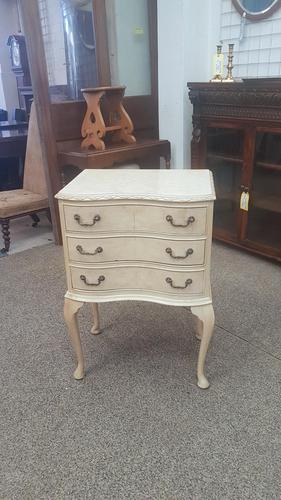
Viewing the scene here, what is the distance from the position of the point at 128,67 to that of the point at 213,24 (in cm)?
67

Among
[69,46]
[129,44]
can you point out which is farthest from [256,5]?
[69,46]

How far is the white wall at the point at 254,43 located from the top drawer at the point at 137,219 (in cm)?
166

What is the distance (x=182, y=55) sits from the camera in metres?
2.42

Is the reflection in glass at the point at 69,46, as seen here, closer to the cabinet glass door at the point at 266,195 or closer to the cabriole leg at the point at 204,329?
the cabinet glass door at the point at 266,195

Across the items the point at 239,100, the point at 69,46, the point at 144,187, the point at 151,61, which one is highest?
the point at 69,46

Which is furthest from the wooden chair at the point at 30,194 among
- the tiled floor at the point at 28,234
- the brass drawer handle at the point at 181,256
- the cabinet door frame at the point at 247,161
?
the brass drawer handle at the point at 181,256

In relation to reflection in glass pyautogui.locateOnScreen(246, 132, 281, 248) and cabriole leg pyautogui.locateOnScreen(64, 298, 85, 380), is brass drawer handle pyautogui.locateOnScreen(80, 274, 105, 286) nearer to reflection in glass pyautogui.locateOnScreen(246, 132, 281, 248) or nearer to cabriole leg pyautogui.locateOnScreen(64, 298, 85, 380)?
cabriole leg pyautogui.locateOnScreen(64, 298, 85, 380)

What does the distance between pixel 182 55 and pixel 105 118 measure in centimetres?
68

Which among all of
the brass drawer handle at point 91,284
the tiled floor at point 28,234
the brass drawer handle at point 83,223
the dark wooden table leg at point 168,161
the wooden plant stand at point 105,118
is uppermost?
the wooden plant stand at point 105,118

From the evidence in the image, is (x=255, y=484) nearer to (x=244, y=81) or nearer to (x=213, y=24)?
(x=244, y=81)

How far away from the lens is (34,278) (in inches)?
93.0

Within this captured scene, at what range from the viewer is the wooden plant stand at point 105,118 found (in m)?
2.38

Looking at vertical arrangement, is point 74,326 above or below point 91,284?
below

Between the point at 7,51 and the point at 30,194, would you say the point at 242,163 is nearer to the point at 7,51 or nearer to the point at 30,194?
the point at 30,194
